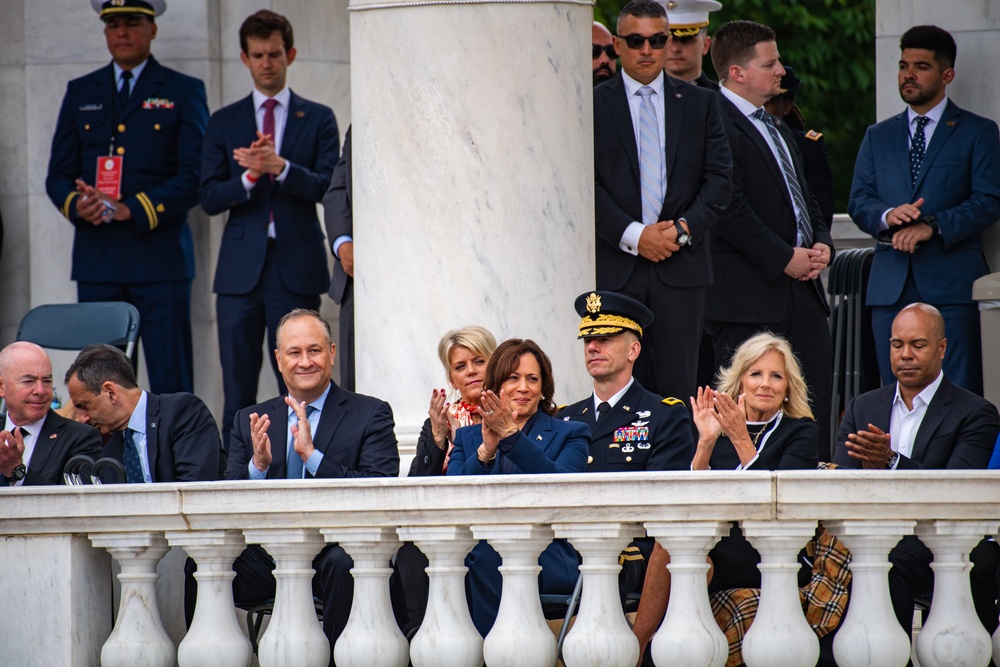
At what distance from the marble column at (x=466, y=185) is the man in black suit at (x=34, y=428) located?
1.42 metres

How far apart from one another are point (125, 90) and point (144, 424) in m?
3.96

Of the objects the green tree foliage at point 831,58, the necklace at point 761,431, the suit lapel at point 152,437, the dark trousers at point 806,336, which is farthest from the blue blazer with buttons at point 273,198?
the green tree foliage at point 831,58

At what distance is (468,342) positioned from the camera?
30.6 feet

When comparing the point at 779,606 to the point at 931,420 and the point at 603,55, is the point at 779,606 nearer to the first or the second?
the point at 931,420

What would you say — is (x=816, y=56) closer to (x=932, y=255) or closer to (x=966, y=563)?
(x=932, y=255)

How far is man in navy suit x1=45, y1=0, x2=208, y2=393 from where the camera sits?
1309 cm

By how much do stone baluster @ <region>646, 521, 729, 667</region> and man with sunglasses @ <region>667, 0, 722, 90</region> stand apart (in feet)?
17.5

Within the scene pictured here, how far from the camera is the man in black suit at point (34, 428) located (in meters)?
9.14

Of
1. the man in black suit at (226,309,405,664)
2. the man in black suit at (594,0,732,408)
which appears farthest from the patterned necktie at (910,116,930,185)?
the man in black suit at (226,309,405,664)

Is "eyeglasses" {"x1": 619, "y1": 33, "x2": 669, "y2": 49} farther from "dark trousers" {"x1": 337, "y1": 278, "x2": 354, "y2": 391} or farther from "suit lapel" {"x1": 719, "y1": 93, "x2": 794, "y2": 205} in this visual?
"dark trousers" {"x1": 337, "y1": 278, "x2": 354, "y2": 391}

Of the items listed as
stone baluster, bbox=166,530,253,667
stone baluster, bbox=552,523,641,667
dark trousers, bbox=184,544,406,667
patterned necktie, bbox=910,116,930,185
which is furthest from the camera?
patterned necktie, bbox=910,116,930,185

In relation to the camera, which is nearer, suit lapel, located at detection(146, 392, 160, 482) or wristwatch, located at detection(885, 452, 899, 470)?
wristwatch, located at detection(885, 452, 899, 470)

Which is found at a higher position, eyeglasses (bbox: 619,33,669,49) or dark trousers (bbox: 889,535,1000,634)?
eyeglasses (bbox: 619,33,669,49)

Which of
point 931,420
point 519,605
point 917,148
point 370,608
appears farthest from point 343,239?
point 519,605
